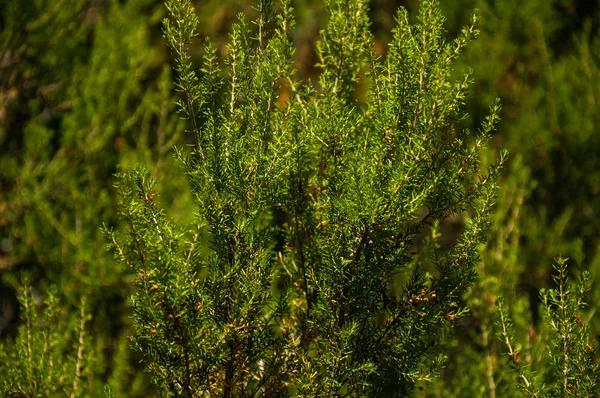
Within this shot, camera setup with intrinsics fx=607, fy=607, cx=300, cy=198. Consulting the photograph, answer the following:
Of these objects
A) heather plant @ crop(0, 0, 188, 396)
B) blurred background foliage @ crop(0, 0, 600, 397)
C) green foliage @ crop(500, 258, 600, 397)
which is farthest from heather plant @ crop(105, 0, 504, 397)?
heather plant @ crop(0, 0, 188, 396)

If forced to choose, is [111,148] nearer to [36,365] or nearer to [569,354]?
[36,365]

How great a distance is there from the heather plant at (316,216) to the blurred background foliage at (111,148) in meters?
3.23

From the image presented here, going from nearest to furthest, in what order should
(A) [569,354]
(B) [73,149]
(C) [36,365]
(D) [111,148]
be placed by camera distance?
(A) [569,354] < (C) [36,365] < (B) [73,149] < (D) [111,148]

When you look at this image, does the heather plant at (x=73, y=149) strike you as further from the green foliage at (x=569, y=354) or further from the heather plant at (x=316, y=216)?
the green foliage at (x=569, y=354)

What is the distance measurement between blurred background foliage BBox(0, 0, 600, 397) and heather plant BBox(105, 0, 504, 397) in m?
3.23

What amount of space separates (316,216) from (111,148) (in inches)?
175

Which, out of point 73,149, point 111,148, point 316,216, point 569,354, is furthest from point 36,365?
point 111,148

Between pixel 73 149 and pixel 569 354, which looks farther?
pixel 73 149

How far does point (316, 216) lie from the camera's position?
2.00 meters

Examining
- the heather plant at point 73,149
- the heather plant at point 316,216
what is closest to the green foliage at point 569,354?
the heather plant at point 316,216

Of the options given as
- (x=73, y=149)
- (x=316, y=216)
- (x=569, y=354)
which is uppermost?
(x=73, y=149)

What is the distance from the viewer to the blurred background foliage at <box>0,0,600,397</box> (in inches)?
215

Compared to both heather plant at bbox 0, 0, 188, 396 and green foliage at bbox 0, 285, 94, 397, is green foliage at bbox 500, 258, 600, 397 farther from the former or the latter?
heather plant at bbox 0, 0, 188, 396

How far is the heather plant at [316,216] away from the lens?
1.77 metres
